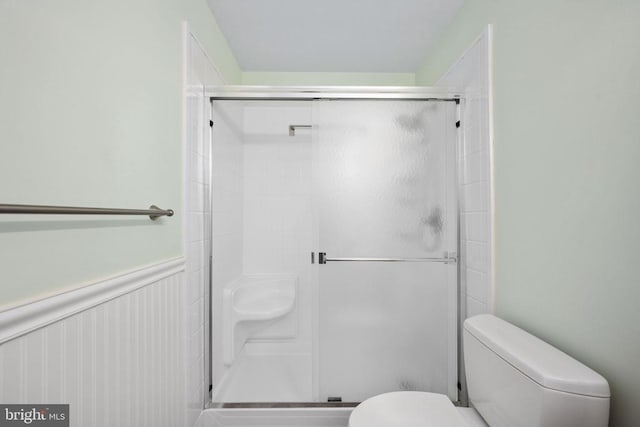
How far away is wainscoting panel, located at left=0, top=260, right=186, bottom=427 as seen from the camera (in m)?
0.59

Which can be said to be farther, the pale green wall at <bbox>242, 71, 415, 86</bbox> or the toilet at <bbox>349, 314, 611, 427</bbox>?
the pale green wall at <bbox>242, 71, 415, 86</bbox>

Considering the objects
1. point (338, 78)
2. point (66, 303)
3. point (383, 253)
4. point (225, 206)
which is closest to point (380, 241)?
point (383, 253)

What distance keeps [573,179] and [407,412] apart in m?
0.97

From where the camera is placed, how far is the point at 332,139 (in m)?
1.53

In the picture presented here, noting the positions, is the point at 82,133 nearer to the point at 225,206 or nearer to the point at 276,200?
the point at 225,206

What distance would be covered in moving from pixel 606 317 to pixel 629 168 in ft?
1.33

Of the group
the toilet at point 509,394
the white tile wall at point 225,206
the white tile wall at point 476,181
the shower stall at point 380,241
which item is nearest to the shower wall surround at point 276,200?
the white tile wall at point 225,206

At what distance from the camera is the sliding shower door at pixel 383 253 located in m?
1.51

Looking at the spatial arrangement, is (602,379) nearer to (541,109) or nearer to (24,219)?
(541,109)

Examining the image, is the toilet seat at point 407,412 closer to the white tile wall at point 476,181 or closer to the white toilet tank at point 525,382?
the white toilet tank at point 525,382

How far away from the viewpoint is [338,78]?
235cm

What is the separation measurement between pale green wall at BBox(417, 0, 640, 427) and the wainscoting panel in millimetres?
1374

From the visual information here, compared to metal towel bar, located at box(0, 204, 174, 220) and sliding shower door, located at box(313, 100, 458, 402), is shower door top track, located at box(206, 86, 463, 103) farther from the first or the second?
metal towel bar, located at box(0, 204, 174, 220)

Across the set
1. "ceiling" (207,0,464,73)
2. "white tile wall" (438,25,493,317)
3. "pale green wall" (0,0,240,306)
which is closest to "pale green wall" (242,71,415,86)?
"ceiling" (207,0,464,73)
